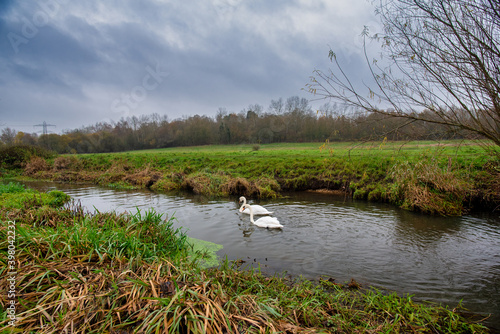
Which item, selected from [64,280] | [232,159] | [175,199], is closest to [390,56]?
[64,280]

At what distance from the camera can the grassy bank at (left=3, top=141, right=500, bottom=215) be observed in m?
10.7

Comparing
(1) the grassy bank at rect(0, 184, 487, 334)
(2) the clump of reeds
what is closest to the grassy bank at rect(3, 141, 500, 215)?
(2) the clump of reeds

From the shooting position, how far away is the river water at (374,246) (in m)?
5.47

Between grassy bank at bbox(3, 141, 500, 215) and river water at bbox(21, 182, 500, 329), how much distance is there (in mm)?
1059

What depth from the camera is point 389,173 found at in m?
14.0

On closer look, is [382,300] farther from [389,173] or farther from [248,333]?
[389,173]

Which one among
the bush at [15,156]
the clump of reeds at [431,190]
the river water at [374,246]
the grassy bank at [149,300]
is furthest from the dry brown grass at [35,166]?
the clump of reeds at [431,190]

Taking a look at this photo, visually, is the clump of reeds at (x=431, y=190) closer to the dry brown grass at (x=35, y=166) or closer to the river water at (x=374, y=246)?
the river water at (x=374, y=246)

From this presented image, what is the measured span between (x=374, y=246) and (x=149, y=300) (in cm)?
639

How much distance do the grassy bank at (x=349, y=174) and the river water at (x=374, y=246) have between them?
1059mm

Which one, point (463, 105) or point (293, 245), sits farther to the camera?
point (293, 245)

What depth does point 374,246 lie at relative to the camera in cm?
758

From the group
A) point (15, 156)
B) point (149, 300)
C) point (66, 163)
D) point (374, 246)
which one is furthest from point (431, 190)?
point (15, 156)

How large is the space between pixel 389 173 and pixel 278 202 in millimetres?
5874
